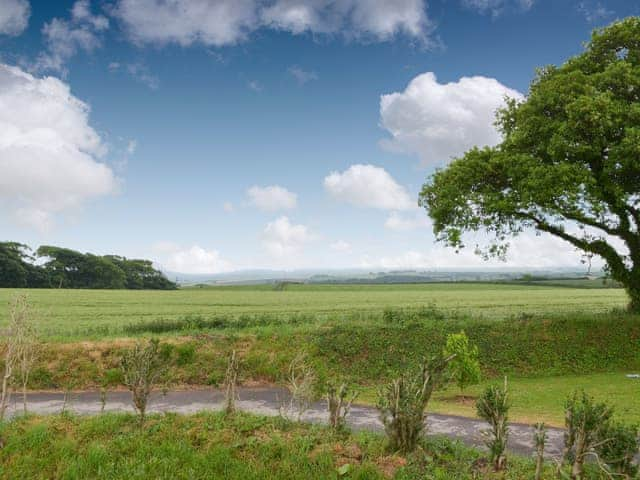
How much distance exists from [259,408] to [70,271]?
101 m

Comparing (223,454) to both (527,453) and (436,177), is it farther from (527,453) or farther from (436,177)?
(436,177)

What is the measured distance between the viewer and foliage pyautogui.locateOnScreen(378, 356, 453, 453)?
370 inches

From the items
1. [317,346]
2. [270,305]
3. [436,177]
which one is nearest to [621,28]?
[436,177]

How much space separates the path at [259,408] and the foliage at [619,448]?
260 centimetres

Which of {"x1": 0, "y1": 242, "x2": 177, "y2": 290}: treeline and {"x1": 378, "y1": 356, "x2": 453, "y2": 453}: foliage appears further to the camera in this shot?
{"x1": 0, "y1": 242, "x2": 177, "y2": 290}: treeline

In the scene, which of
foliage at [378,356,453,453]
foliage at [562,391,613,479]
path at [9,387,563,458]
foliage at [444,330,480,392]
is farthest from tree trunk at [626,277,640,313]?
foliage at [378,356,453,453]

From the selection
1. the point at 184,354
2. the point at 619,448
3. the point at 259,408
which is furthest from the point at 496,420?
the point at 184,354

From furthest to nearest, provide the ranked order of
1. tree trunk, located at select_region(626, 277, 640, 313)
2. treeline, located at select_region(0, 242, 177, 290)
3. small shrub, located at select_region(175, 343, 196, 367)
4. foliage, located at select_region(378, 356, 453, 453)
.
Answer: treeline, located at select_region(0, 242, 177, 290) → tree trunk, located at select_region(626, 277, 640, 313) → small shrub, located at select_region(175, 343, 196, 367) → foliage, located at select_region(378, 356, 453, 453)

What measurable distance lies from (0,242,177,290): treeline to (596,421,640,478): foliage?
97.5 metres

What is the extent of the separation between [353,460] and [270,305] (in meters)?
35.7

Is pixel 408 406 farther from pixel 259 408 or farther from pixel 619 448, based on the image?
pixel 259 408

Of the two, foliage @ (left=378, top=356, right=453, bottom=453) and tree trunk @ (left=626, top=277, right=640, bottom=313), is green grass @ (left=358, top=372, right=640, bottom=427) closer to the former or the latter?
foliage @ (left=378, top=356, right=453, bottom=453)

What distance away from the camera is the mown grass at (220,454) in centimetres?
898

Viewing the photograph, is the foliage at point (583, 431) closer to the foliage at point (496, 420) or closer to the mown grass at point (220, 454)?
the mown grass at point (220, 454)
